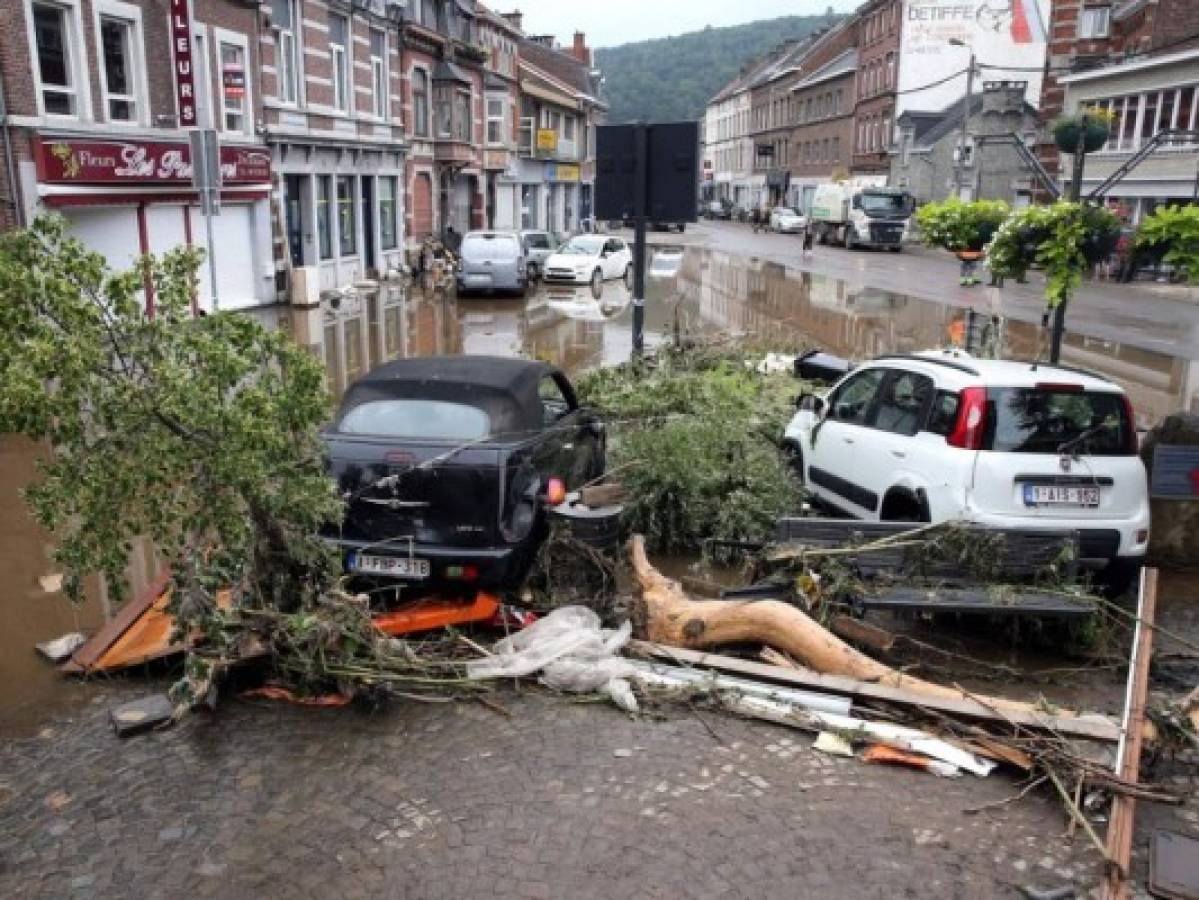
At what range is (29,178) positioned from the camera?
15.9 metres

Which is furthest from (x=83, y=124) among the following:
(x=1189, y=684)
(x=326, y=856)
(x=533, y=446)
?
(x=1189, y=684)

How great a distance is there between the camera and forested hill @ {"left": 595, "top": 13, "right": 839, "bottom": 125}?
130 m

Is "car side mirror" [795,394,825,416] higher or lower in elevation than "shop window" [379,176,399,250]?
lower

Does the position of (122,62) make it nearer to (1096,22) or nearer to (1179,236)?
(1179,236)

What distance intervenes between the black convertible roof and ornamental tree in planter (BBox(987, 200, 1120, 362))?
4.95 metres

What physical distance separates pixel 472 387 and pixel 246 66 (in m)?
19.7

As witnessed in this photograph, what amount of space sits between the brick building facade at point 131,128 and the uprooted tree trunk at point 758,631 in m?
10.5

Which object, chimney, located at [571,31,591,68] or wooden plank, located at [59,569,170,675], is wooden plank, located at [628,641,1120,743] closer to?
wooden plank, located at [59,569,170,675]

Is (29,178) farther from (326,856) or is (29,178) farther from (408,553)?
A: (326,856)

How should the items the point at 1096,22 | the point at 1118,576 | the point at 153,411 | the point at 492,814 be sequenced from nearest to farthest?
the point at 492,814
the point at 153,411
the point at 1118,576
the point at 1096,22

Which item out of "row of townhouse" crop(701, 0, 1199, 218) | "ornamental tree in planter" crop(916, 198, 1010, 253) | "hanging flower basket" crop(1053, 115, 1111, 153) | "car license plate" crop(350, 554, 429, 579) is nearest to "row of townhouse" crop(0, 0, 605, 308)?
"ornamental tree in planter" crop(916, 198, 1010, 253)

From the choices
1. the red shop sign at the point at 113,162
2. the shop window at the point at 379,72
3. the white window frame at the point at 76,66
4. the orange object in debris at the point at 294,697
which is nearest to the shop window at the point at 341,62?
the shop window at the point at 379,72

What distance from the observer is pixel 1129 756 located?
4.44 meters

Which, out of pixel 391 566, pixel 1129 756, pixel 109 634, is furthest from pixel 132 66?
pixel 1129 756
